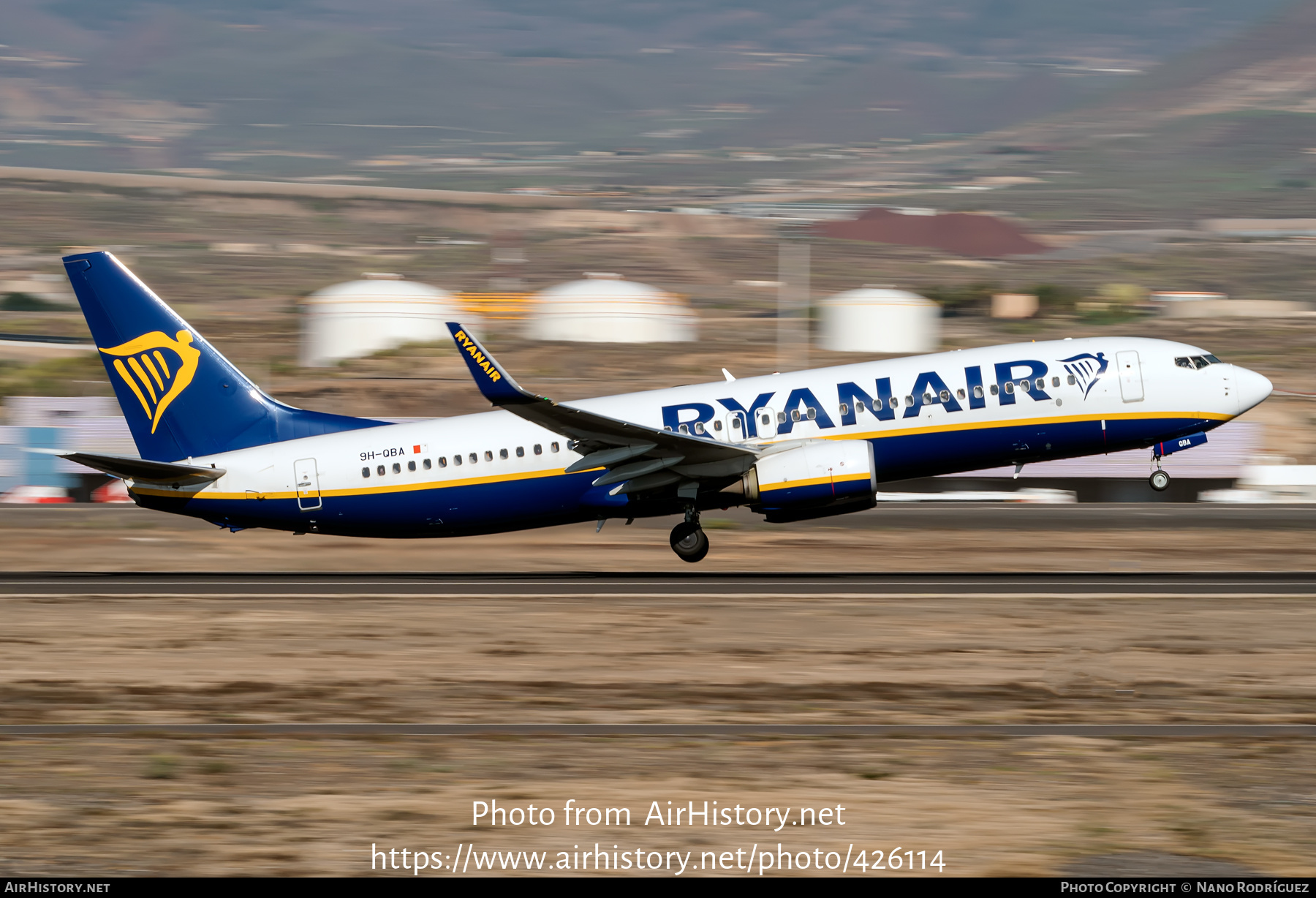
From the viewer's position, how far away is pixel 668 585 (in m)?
32.5

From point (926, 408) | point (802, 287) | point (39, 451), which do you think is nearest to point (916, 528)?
point (926, 408)

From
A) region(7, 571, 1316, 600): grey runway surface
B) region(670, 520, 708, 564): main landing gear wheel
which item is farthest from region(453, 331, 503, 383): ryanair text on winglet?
region(670, 520, 708, 564): main landing gear wheel

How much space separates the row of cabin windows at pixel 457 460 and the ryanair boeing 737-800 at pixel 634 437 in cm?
5

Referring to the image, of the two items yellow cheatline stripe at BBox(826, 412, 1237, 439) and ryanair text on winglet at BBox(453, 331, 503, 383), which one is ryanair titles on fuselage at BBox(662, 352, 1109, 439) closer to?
yellow cheatline stripe at BBox(826, 412, 1237, 439)

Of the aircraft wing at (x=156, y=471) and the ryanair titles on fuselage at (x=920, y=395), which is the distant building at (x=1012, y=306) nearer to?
the ryanair titles on fuselage at (x=920, y=395)

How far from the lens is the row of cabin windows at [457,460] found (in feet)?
111

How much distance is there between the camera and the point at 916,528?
45.6m

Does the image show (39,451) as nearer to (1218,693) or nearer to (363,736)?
(363,736)

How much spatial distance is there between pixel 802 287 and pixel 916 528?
13889cm

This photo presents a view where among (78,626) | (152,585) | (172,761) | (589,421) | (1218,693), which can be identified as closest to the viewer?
(172,761)

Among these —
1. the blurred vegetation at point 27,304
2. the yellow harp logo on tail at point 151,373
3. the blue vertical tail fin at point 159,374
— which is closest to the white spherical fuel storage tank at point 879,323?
the blue vertical tail fin at point 159,374

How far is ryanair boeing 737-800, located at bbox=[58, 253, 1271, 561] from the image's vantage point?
1292 inches

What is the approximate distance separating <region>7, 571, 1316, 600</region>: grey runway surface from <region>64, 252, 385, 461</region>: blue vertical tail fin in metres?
3.42

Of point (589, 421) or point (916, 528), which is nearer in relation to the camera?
point (589, 421)
